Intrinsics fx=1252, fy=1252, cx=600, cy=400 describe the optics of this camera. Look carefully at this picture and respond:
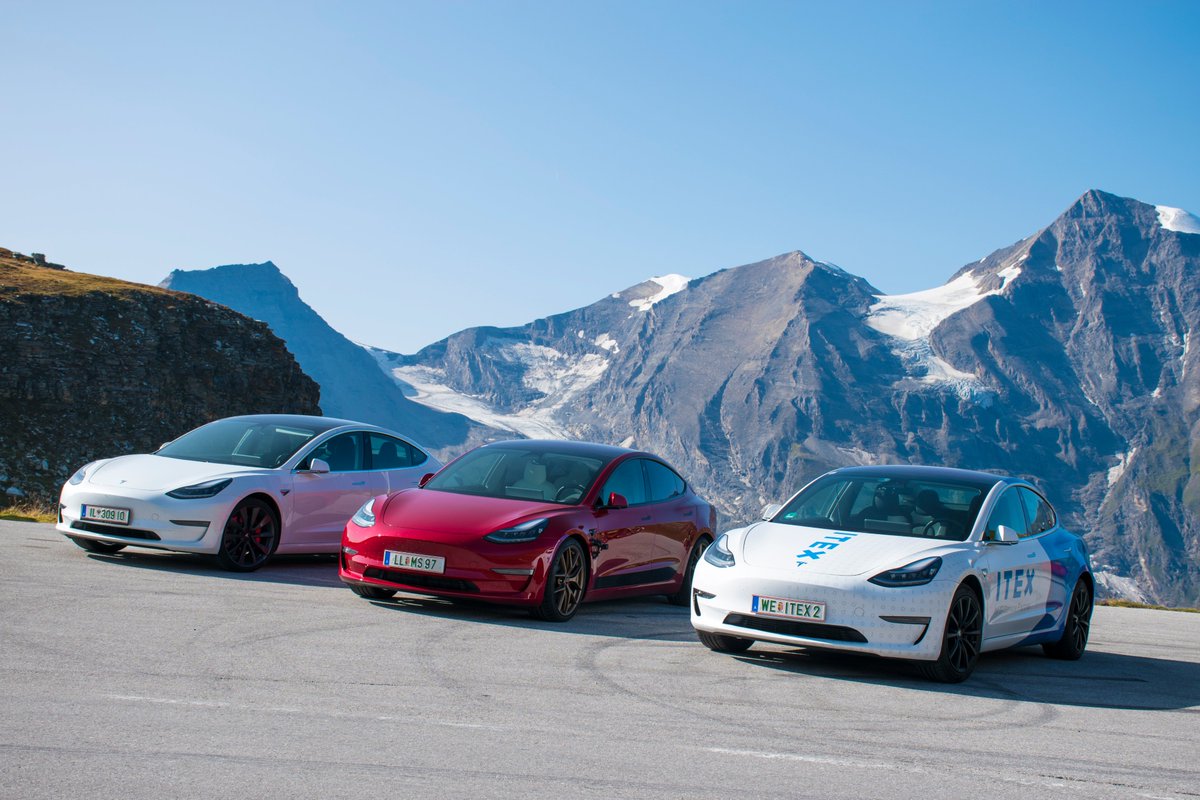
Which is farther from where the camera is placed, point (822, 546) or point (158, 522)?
point (158, 522)

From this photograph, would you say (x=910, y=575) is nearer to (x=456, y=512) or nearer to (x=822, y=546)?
(x=822, y=546)

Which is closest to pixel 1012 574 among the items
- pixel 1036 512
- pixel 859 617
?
pixel 1036 512

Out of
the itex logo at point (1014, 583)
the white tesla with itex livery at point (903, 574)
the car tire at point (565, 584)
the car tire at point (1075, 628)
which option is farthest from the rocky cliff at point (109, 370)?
the itex logo at point (1014, 583)

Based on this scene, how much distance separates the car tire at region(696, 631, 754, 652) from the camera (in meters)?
9.16

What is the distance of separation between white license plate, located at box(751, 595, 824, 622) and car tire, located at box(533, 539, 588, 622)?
2.15 m

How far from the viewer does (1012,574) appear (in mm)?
9445

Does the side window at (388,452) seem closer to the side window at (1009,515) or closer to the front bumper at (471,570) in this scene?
the front bumper at (471,570)

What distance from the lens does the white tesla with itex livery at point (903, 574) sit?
8.32 metres

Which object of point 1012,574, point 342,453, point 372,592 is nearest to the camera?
point 1012,574

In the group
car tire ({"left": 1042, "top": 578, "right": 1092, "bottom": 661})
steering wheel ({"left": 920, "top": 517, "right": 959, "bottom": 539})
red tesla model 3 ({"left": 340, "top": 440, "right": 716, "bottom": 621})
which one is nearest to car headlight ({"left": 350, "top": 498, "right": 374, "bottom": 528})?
red tesla model 3 ({"left": 340, "top": 440, "right": 716, "bottom": 621})

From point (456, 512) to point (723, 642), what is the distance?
2567 millimetres

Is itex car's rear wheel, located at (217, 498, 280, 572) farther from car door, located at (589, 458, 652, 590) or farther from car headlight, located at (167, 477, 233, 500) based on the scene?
car door, located at (589, 458, 652, 590)

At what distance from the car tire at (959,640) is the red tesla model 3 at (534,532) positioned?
319 centimetres

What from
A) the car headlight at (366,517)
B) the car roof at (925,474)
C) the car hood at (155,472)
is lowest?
the car headlight at (366,517)
